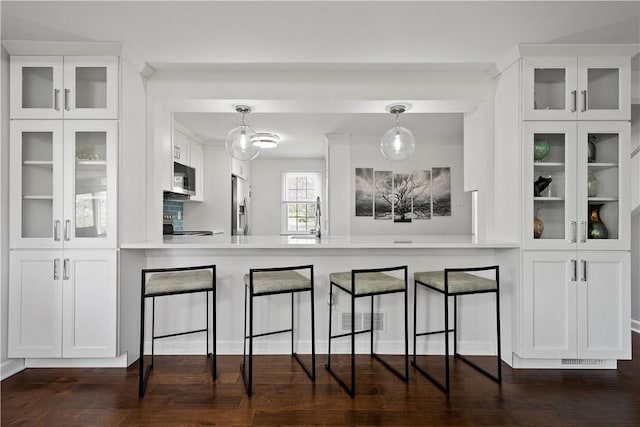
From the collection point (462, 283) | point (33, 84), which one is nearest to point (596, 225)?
point (462, 283)

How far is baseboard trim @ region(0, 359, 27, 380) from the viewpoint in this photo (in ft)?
8.00

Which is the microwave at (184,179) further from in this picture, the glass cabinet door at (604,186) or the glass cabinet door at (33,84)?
the glass cabinet door at (604,186)

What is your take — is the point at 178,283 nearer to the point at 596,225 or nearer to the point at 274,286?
the point at 274,286

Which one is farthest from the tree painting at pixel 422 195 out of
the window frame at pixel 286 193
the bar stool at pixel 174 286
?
the bar stool at pixel 174 286

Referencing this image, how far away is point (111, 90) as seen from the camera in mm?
2531

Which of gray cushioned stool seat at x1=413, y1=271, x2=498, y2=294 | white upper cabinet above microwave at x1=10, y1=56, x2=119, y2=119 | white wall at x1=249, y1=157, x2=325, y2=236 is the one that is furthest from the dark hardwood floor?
white wall at x1=249, y1=157, x2=325, y2=236

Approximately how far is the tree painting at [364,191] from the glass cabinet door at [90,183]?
361 centimetres

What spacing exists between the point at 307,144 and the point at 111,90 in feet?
11.3

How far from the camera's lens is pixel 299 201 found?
23.0ft

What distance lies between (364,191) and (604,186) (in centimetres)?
322

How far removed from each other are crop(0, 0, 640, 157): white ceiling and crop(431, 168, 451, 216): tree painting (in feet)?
9.32

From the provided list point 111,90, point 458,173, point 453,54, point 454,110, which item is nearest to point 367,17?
point 453,54

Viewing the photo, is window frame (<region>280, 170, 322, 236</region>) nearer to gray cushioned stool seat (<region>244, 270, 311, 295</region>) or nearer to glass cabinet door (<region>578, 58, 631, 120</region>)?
gray cushioned stool seat (<region>244, 270, 311, 295</region>)

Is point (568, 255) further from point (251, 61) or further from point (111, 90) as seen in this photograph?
point (111, 90)
